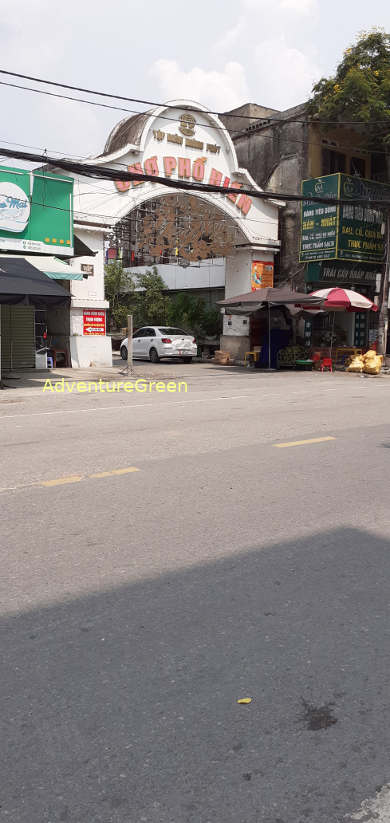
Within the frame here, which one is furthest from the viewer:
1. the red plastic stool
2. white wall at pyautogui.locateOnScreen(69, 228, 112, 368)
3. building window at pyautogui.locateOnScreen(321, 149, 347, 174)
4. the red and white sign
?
building window at pyautogui.locateOnScreen(321, 149, 347, 174)

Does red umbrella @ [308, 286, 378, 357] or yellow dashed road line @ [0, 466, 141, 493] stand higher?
red umbrella @ [308, 286, 378, 357]

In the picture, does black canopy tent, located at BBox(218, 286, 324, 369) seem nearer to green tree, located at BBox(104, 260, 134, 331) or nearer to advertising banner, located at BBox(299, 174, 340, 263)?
advertising banner, located at BBox(299, 174, 340, 263)

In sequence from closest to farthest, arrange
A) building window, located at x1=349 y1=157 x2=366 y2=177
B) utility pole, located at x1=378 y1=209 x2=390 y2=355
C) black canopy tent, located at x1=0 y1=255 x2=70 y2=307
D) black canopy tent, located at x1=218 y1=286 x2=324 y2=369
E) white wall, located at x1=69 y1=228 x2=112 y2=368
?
black canopy tent, located at x1=0 y1=255 x2=70 y2=307
white wall, located at x1=69 y1=228 x2=112 y2=368
black canopy tent, located at x1=218 y1=286 x2=324 y2=369
utility pole, located at x1=378 y1=209 x2=390 y2=355
building window, located at x1=349 y1=157 x2=366 y2=177

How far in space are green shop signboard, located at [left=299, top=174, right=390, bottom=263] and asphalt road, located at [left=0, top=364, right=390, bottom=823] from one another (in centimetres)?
1922

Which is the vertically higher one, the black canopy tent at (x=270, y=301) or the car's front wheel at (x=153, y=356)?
the black canopy tent at (x=270, y=301)

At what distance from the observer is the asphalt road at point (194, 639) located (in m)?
2.28

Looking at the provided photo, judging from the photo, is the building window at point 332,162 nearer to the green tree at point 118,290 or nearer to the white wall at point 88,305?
the white wall at point 88,305

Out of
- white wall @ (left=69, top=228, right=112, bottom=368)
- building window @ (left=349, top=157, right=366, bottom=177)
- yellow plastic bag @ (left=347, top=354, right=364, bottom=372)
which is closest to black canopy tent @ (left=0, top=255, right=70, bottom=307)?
white wall @ (left=69, top=228, right=112, bottom=368)

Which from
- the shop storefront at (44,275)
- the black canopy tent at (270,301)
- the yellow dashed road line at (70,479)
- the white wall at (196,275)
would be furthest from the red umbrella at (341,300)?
the yellow dashed road line at (70,479)

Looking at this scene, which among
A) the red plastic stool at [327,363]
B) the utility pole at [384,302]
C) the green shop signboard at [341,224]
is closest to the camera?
the red plastic stool at [327,363]

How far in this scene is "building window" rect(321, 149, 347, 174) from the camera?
2738 centimetres

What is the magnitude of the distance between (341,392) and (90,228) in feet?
34.1

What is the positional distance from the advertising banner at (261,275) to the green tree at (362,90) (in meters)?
5.67

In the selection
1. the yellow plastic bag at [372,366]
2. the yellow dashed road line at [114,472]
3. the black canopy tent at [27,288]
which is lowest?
the yellow dashed road line at [114,472]
